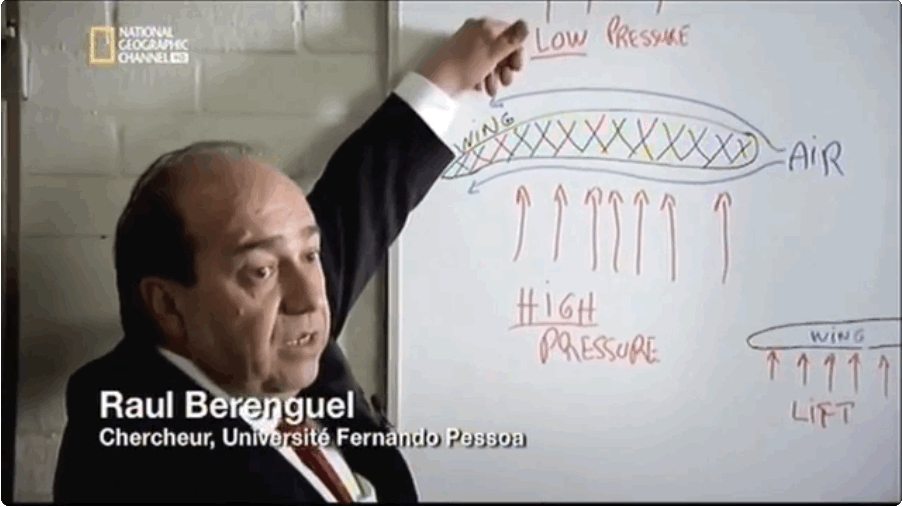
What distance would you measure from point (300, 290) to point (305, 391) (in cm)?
12

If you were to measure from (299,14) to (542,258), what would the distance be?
0.39 metres

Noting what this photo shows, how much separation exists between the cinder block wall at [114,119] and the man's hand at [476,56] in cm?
7

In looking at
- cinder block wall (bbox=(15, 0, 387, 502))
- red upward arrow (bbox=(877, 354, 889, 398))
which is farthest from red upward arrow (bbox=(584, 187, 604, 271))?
red upward arrow (bbox=(877, 354, 889, 398))

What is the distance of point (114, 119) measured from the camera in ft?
3.32

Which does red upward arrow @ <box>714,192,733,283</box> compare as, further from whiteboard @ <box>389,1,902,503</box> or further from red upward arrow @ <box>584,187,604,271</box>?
red upward arrow @ <box>584,187,604,271</box>

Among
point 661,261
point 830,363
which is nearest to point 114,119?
point 661,261

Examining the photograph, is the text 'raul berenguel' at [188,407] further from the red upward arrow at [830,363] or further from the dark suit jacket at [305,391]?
the red upward arrow at [830,363]

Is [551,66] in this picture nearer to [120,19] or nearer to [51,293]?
[120,19]

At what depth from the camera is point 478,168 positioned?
103 centimetres

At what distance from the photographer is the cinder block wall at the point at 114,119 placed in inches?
39.6

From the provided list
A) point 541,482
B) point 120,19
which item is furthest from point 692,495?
point 120,19

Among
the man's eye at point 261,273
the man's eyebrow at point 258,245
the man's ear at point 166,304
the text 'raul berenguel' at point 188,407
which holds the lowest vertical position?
the text 'raul berenguel' at point 188,407

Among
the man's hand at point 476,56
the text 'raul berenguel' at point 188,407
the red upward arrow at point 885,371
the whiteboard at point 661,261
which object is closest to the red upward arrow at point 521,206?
the whiteboard at point 661,261

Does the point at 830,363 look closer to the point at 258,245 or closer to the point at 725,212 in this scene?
the point at 725,212
